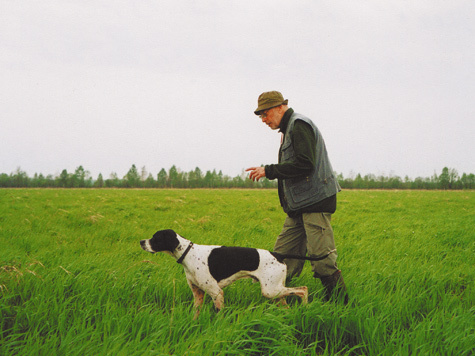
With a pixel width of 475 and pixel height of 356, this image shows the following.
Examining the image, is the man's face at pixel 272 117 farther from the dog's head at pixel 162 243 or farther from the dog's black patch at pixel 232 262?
the dog's head at pixel 162 243

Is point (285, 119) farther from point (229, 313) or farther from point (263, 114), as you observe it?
point (229, 313)

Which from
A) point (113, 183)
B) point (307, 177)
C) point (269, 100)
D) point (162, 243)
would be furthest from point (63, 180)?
point (307, 177)

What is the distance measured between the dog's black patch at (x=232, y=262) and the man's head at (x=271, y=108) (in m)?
1.52

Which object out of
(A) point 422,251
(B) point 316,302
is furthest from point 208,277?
(A) point 422,251

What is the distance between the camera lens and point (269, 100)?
127 inches

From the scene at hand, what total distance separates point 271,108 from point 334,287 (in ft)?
6.92

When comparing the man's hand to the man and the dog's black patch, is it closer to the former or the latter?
the man

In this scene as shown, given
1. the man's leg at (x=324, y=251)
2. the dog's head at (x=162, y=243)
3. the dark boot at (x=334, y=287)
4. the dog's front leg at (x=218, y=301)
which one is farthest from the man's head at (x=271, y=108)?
the dog's front leg at (x=218, y=301)

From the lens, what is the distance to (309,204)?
315 centimetres

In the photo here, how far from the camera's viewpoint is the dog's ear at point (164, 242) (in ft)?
9.02

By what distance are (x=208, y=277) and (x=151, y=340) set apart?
77 centimetres

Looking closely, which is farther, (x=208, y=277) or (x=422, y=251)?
(x=422, y=251)

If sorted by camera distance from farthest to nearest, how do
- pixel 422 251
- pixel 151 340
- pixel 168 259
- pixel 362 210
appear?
pixel 362 210 < pixel 422 251 < pixel 168 259 < pixel 151 340

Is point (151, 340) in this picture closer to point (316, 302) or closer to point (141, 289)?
point (141, 289)
